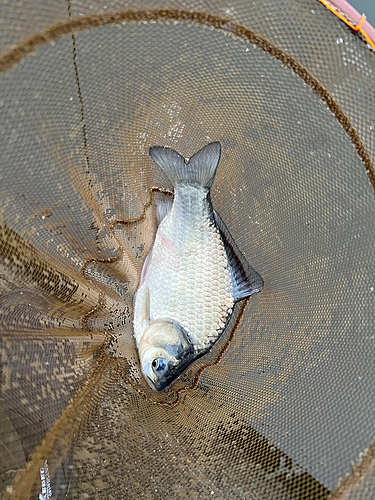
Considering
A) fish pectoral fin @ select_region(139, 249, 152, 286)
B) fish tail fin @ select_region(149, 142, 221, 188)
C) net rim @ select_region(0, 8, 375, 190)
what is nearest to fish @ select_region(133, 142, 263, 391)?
fish tail fin @ select_region(149, 142, 221, 188)

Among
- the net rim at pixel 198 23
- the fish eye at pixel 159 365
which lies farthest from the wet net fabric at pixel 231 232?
the fish eye at pixel 159 365

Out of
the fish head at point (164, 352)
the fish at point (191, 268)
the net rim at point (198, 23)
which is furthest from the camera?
the fish at point (191, 268)

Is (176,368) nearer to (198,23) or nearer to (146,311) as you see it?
(146,311)

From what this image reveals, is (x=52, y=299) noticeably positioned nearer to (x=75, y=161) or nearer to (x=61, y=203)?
(x=61, y=203)

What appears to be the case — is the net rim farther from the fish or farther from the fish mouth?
the fish mouth

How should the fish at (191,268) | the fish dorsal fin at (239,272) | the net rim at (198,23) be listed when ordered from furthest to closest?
1. the fish dorsal fin at (239,272)
2. the fish at (191,268)
3. the net rim at (198,23)

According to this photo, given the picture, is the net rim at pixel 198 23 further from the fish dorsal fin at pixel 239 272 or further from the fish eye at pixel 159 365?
the fish eye at pixel 159 365

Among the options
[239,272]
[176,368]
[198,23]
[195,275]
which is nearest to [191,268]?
[195,275]

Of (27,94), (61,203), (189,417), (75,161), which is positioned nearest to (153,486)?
(189,417)
